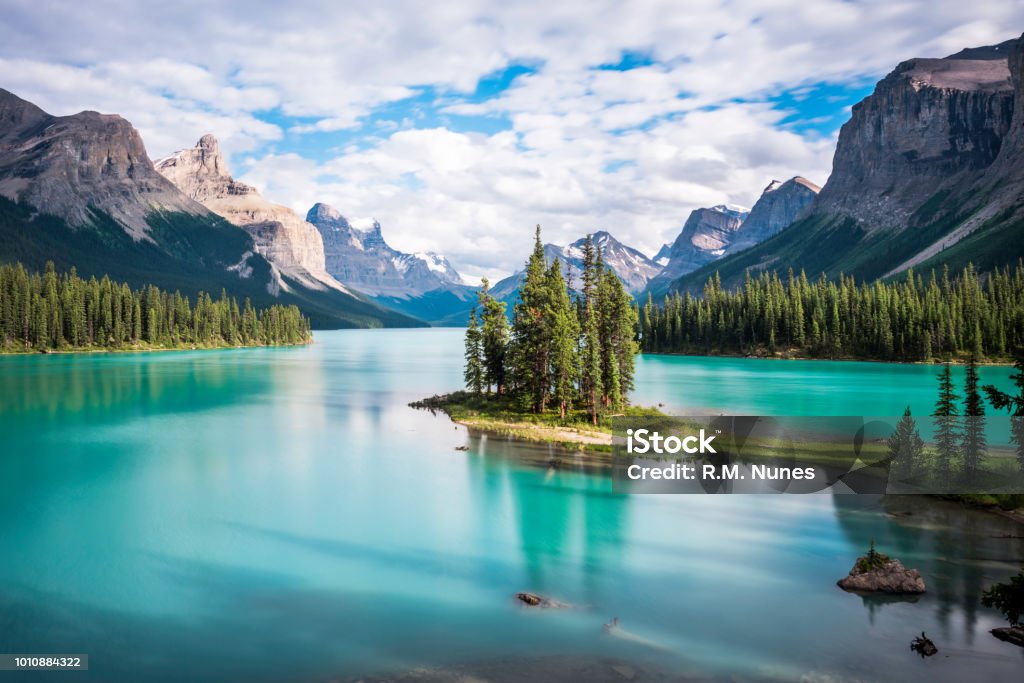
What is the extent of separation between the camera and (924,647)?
60.6 ft

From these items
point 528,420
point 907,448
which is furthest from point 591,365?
point 907,448

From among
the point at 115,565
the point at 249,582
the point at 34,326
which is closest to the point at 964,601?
the point at 249,582

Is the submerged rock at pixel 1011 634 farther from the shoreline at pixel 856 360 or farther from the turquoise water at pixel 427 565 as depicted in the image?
the shoreline at pixel 856 360

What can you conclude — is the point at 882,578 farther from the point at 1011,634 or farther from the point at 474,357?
the point at 474,357

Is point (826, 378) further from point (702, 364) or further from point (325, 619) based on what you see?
point (325, 619)

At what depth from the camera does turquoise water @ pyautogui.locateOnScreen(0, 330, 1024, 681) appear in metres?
19.0

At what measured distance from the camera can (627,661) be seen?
718 inches

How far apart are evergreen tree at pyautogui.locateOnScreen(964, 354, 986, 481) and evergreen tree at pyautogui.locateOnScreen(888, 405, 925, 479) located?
2867mm

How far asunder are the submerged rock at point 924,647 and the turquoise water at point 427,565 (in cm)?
23

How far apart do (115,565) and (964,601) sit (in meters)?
32.1

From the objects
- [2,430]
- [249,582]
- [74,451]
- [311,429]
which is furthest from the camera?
[311,429]

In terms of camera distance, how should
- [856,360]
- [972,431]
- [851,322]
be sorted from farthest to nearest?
[851,322], [856,360], [972,431]

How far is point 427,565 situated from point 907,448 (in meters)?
30.0

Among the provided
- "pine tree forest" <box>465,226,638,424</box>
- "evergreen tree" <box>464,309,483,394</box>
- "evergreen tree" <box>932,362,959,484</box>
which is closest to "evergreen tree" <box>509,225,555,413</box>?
"pine tree forest" <box>465,226,638,424</box>
